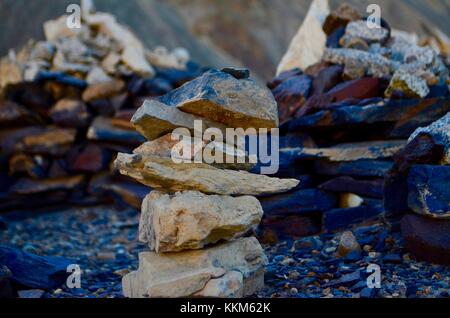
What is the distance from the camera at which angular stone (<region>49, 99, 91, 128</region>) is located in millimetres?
9711

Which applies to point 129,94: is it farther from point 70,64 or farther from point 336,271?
point 336,271

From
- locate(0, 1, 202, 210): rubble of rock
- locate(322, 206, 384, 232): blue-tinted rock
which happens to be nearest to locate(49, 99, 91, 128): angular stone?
locate(0, 1, 202, 210): rubble of rock

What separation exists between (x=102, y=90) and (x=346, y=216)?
5.77 meters

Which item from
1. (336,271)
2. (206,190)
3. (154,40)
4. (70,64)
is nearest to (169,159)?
(206,190)

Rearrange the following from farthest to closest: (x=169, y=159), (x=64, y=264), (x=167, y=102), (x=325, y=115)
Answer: (x=325, y=115)
(x=64, y=264)
(x=167, y=102)
(x=169, y=159)

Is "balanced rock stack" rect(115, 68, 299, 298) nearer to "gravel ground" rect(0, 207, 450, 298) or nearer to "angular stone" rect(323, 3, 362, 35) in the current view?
"gravel ground" rect(0, 207, 450, 298)

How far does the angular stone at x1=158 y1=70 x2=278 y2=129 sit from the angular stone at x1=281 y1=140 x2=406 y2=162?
6.51 feet

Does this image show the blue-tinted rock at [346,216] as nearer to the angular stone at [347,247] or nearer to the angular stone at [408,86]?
the angular stone at [347,247]

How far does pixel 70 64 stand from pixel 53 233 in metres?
4.10

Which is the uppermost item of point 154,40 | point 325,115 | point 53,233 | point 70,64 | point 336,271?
point 154,40

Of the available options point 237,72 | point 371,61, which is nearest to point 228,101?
point 237,72

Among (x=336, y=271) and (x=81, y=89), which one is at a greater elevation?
(x=81, y=89)

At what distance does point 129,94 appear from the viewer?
9938mm
